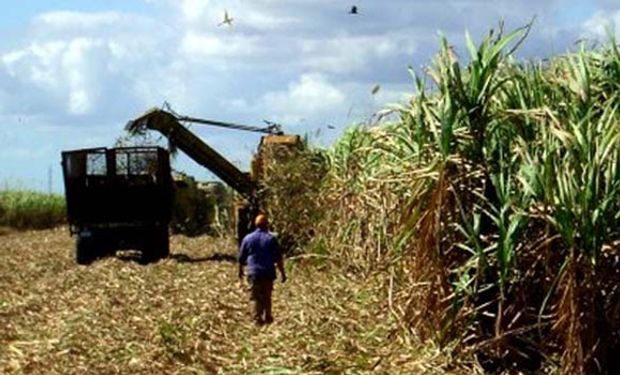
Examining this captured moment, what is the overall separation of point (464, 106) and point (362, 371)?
259cm

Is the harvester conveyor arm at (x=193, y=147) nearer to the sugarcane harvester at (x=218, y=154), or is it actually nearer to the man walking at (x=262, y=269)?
the sugarcane harvester at (x=218, y=154)

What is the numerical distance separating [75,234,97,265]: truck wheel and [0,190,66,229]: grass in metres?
19.9

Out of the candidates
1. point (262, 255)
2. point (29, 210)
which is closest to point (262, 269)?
point (262, 255)

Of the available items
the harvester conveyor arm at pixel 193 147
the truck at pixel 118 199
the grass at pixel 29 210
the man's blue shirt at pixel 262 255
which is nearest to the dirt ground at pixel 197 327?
the man's blue shirt at pixel 262 255

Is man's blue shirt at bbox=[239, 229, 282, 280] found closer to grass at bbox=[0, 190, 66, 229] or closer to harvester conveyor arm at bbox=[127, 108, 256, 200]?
harvester conveyor arm at bbox=[127, 108, 256, 200]

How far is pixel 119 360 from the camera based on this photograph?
1350 centimetres

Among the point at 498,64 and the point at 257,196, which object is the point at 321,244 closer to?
the point at 257,196

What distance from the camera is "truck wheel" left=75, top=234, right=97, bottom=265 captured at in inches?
1080

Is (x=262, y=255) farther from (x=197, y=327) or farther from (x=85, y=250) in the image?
(x=85, y=250)

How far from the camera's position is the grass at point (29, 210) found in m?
47.1

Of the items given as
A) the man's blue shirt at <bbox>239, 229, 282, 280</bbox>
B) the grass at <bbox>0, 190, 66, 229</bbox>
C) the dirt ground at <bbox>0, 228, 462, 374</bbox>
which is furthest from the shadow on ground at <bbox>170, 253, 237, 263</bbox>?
the grass at <bbox>0, 190, 66, 229</bbox>

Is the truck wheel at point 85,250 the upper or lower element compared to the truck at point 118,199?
lower

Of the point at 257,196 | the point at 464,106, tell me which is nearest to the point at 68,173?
the point at 257,196

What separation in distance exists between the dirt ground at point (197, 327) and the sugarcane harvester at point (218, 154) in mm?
3931
